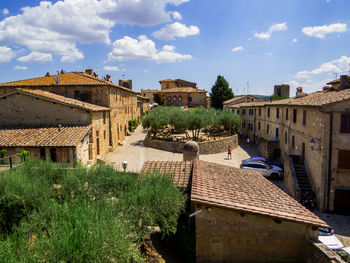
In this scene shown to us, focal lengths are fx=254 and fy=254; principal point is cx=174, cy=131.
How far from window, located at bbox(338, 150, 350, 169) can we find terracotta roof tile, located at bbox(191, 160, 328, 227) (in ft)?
22.0

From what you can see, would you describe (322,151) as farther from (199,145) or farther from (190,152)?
(199,145)

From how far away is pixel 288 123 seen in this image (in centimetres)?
2550

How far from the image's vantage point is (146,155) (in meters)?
28.1

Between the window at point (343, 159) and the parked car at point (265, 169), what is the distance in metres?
6.65

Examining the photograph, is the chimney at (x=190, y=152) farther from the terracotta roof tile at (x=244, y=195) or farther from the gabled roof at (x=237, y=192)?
the terracotta roof tile at (x=244, y=195)

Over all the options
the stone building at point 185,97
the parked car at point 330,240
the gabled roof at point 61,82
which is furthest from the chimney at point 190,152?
the stone building at point 185,97

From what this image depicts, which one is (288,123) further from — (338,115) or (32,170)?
(32,170)

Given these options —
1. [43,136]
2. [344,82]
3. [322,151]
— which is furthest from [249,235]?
[344,82]

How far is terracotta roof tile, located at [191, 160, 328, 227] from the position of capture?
8758 mm

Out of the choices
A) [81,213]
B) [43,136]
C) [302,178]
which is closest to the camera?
[81,213]

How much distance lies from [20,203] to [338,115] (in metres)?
17.9

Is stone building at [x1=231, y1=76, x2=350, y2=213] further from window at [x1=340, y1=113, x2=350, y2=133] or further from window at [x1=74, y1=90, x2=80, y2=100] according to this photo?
window at [x1=74, y1=90, x2=80, y2=100]

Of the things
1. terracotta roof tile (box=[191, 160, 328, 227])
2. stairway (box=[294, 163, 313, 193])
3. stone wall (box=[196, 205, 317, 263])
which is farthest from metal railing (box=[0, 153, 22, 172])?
stairway (box=[294, 163, 313, 193])

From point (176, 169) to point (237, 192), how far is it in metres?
3.59
